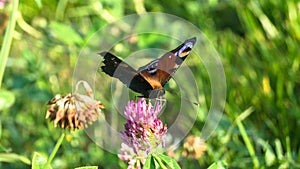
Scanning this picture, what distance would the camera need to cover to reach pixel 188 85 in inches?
63.8

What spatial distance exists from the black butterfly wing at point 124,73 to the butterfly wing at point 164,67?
1 centimetres

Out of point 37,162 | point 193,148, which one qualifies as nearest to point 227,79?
point 193,148

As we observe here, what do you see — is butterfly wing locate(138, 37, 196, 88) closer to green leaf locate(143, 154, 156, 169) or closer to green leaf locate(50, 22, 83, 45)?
green leaf locate(143, 154, 156, 169)

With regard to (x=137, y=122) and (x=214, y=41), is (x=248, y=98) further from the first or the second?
(x=137, y=122)

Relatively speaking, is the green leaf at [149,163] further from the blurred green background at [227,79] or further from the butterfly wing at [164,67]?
the blurred green background at [227,79]

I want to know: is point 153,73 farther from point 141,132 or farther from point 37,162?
point 37,162

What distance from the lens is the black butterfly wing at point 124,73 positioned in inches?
36.1

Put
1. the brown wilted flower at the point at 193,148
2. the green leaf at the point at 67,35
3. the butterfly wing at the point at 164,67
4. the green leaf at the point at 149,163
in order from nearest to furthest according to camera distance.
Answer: the green leaf at the point at 149,163 → the butterfly wing at the point at 164,67 → the brown wilted flower at the point at 193,148 → the green leaf at the point at 67,35

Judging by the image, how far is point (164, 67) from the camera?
954mm

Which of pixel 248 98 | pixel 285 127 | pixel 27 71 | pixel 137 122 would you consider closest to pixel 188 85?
pixel 248 98

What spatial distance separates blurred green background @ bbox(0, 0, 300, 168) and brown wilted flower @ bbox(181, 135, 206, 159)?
2 centimetres

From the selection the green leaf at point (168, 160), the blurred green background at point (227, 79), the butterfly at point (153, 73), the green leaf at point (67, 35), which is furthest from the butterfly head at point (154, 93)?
the green leaf at point (67, 35)

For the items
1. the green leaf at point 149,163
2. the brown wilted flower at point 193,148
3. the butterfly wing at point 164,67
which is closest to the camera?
the green leaf at point 149,163

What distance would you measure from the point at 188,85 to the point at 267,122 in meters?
0.24
